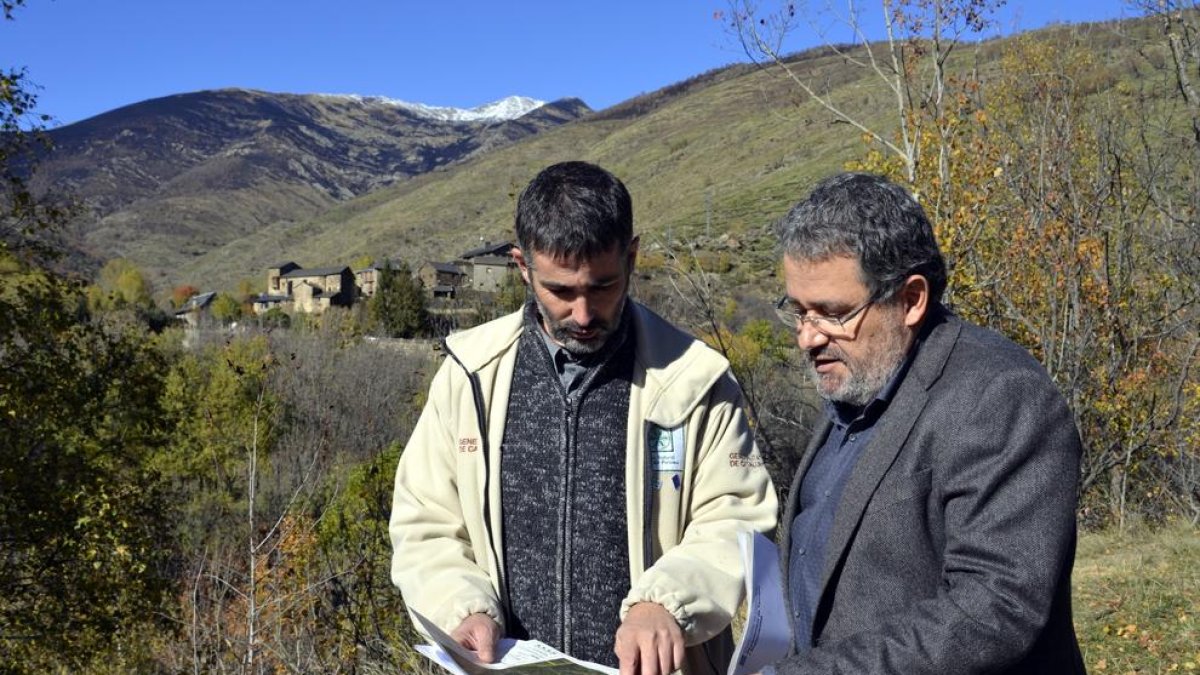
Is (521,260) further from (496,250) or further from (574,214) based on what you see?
(496,250)

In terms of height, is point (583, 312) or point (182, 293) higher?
point (182, 293)

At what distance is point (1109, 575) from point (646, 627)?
589 cm

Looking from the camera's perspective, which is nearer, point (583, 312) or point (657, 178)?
point (583, 312)

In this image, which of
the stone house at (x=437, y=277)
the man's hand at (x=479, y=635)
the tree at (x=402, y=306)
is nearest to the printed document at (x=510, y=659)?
the man's hand at (x=479, y=635)

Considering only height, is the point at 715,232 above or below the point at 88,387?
above

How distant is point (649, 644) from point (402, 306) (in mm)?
52373

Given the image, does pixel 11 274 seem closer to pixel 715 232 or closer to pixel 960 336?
pixel 960 336

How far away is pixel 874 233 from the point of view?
6.48 feet

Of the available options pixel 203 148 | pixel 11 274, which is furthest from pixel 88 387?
pixel 203 148

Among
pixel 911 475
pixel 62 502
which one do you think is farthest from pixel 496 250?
pixel 62 502

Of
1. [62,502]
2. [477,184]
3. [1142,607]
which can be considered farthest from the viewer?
[477,184]

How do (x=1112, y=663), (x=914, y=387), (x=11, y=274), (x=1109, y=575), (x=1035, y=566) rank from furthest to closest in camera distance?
(x=11, y=274) → (x=1109, y=575) → (x=1112, y=663) → (x=914, y=387) → (x=1035, y=566)

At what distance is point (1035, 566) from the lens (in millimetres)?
1700

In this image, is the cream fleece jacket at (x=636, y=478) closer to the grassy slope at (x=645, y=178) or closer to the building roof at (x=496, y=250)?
the building roof at (x=496, y=250)
